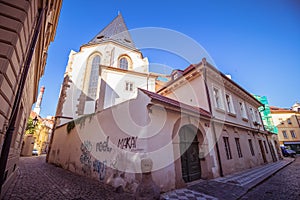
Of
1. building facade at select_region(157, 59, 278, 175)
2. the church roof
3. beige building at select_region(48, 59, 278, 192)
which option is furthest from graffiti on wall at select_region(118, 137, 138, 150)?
the church roof

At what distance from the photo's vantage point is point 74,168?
8.95 metres

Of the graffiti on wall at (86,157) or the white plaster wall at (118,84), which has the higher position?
the white plaster wall at (118,84)

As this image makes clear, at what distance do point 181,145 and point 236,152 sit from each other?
568cm

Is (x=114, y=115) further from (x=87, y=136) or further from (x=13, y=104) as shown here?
(x=13, y=104)

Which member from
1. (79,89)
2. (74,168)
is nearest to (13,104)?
(74,168)

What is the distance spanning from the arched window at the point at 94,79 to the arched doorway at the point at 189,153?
43.4 ft

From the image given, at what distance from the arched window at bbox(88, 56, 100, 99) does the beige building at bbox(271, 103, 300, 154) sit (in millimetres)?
39350

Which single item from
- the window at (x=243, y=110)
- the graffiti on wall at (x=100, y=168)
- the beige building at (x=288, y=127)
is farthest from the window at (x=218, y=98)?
the beige building at (x=288, y=127)

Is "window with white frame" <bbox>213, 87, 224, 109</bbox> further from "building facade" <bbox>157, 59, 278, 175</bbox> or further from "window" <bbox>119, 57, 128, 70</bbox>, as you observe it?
"window" <bbox>119, 57, 128, 70</bbox>

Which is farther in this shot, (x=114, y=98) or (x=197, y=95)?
(x=114, y=98)

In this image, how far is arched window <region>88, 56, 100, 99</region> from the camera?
17188 mm

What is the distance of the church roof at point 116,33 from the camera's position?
2308cm

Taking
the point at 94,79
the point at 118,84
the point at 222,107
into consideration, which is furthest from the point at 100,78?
the point at 222,107

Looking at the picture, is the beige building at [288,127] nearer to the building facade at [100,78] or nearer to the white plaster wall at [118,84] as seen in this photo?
the building facade at [100,78]
